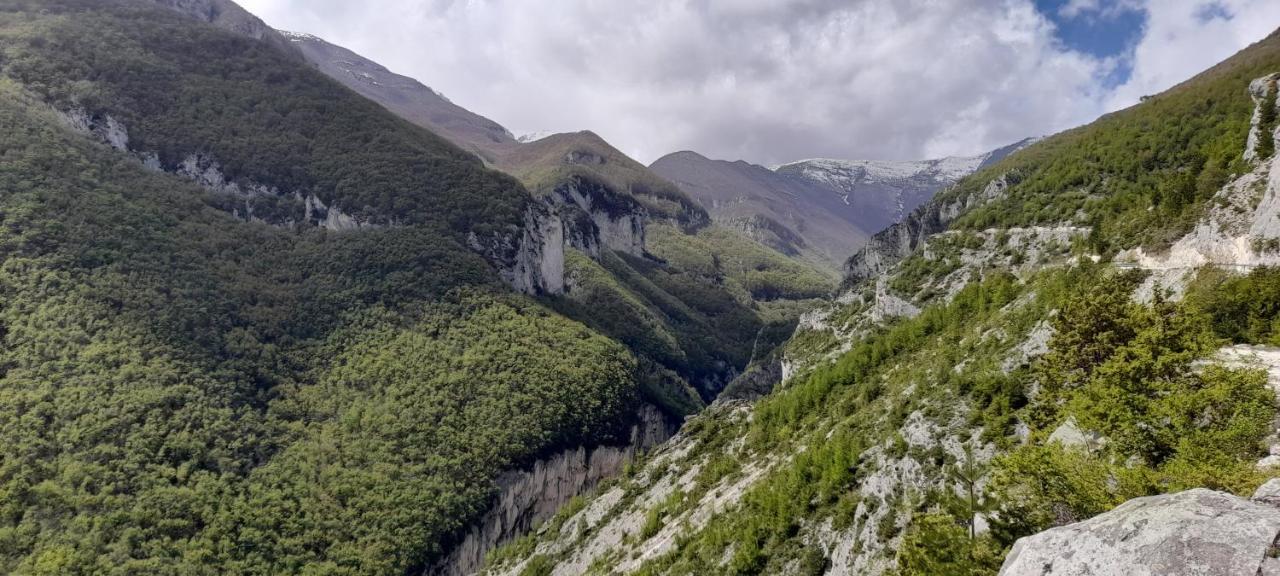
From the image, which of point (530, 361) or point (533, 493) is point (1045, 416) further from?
point (530, 361)

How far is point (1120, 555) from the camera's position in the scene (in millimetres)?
8562

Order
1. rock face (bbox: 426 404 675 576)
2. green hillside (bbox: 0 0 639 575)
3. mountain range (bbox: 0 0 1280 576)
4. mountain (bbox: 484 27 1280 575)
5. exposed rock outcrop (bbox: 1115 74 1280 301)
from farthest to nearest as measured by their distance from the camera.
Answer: rock face (bbox: 426 404 675 576)
green hillside (bbox: 0 0 639 575)
exposed rock outcrop (bbox: 1115 74 1280 301)
mountain range (bbox: 0 0 1280 576)
mountain (bbox: 484 27 1280 575)

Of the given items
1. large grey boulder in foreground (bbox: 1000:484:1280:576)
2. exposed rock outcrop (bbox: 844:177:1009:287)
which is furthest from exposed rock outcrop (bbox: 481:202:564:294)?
large grey boulder in foreground (bbox: 1000:484:1280:576)

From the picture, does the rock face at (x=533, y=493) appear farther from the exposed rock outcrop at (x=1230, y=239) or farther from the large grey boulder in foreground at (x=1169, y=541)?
the large grey boulder in foreground at (x=1169, y=541)

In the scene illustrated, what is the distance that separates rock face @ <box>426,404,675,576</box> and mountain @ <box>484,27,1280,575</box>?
66.6 feet

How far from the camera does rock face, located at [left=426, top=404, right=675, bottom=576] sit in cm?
6631

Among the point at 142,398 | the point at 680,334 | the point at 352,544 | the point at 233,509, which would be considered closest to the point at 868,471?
the point at 352,544

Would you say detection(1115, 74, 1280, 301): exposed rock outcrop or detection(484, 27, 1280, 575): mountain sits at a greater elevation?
detection(1115, 74, 1280, 301): exposed rock outcrop

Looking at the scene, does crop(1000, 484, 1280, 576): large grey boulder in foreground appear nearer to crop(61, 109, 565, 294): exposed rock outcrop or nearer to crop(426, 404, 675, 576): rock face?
crop(426, 404, 675, 576): rock face

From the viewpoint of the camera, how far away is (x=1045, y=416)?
57.3 feet

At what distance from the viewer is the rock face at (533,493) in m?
66.3

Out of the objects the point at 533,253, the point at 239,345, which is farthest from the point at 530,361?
the point at 533,253

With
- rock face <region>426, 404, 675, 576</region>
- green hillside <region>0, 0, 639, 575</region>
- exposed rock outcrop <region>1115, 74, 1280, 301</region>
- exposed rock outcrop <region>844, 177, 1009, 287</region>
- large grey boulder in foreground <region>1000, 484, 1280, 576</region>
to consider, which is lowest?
rock face <region>426, 404, 675, 576</region>

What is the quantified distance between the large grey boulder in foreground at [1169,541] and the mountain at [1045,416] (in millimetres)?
30
